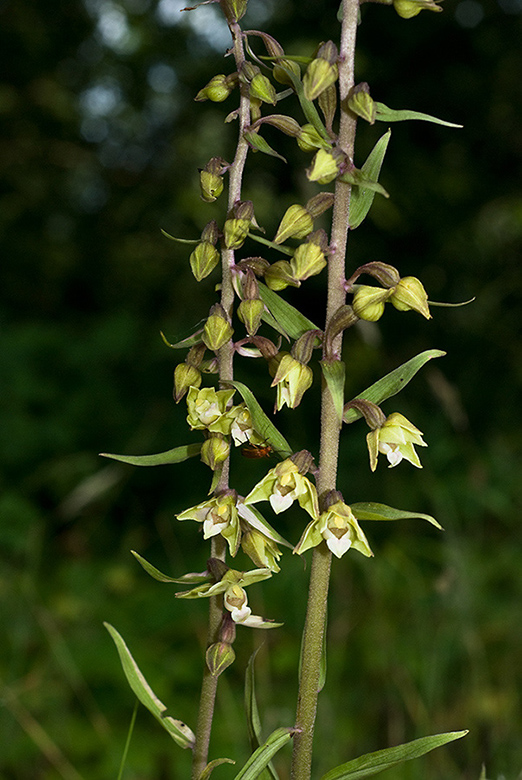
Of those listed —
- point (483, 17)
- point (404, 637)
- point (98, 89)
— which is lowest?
point (404, 637)

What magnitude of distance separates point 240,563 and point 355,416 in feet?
6.67

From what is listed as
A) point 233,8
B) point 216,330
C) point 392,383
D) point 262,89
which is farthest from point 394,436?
point 233,8

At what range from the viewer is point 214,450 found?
1.02 metres

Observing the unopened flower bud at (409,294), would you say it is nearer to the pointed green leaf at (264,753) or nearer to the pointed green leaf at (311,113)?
the pointed green leaf at (311,113)

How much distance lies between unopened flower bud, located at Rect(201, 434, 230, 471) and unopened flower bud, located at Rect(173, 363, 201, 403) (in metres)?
0.09

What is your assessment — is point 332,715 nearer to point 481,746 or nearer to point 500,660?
point 481,746

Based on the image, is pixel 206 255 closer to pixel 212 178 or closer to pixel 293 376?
pixel 212 178

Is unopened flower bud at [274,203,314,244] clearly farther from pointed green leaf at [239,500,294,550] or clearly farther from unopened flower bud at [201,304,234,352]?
pointed green leaf at [239,500,294,550]

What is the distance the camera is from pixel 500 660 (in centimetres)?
267

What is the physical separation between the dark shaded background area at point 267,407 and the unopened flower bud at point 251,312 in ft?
4.08

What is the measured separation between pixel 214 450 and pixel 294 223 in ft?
1.07

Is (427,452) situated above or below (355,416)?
below

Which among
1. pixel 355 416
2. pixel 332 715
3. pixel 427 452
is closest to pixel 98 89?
pixel 427 452

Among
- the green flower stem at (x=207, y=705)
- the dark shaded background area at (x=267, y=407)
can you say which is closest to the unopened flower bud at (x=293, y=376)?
the green flower stem at (x=207, y=705)
